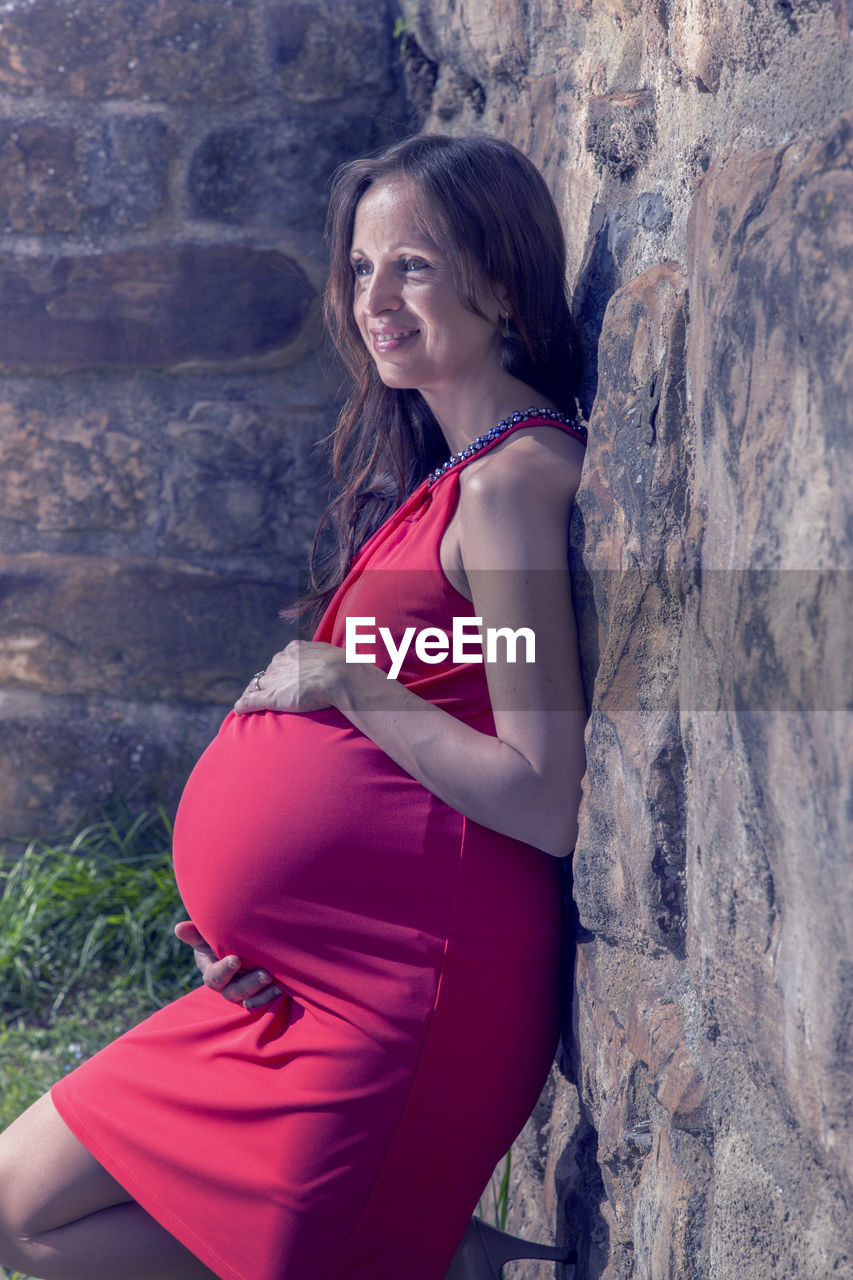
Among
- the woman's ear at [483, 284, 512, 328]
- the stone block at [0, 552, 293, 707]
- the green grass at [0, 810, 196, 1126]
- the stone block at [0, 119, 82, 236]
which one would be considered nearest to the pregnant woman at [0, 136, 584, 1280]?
the woman's ear at [483, 284, 512, 328]

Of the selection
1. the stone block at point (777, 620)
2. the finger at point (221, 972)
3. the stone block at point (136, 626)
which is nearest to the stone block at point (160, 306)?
the stone block at point (136, 626)

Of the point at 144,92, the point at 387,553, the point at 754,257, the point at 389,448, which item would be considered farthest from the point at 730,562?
the point at 144,92

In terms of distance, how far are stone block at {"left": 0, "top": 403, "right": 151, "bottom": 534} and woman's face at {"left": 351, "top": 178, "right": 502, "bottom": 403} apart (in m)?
1.08

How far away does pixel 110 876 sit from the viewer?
2.36 m

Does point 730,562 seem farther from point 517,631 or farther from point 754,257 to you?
point 517,631

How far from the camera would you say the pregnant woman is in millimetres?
1106

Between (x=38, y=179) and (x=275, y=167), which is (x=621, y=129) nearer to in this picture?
(x=275, y=167)

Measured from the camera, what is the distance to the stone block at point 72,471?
225cm

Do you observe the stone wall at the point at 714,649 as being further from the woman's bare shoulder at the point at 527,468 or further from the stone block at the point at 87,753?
the stone block at the point at 87,753

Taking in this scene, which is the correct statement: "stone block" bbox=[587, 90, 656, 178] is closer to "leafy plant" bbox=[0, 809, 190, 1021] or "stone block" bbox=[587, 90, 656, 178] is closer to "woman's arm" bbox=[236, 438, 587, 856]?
"woman's arm" bbox=[236, 438, 587, 856]

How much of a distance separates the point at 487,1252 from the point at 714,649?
2.80ft

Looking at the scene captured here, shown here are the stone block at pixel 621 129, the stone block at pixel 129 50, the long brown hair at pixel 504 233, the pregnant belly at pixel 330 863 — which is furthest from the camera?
the stone block at pixel 129 50

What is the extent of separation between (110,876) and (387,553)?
1437 millimetres

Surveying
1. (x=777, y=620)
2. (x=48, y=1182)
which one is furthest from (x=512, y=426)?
(x=48, y=1182)
